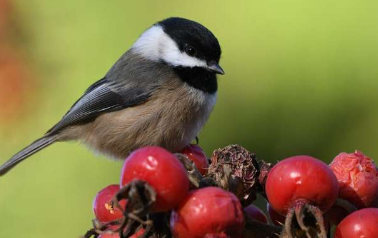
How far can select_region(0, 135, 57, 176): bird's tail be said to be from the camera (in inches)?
85.5

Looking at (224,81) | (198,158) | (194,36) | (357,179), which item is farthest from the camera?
(224,81)

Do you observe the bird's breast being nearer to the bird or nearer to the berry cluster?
the bird

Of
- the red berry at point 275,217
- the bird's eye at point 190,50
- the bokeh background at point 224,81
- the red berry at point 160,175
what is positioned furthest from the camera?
the bird's eye at point 190,50

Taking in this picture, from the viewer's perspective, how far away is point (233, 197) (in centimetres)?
103

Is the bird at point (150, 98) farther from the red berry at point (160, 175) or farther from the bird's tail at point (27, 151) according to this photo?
the red berry at point (160, 175)

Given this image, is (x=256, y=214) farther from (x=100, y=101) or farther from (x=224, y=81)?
(x=100, y=101)

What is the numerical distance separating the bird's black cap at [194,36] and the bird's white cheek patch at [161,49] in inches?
1.2

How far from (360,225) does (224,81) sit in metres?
1.17

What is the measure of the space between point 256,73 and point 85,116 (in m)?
0.66

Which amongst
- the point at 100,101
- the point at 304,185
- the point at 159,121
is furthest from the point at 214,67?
the point at 304,185

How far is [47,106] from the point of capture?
204 centimetres

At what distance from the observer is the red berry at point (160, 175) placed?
100cm

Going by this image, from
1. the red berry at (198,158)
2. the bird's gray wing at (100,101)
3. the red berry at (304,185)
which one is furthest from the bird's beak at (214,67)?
the red berry at (304,185)

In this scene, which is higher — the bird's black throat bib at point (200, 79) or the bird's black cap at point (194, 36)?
the bird's black cap at point (194, 36)
